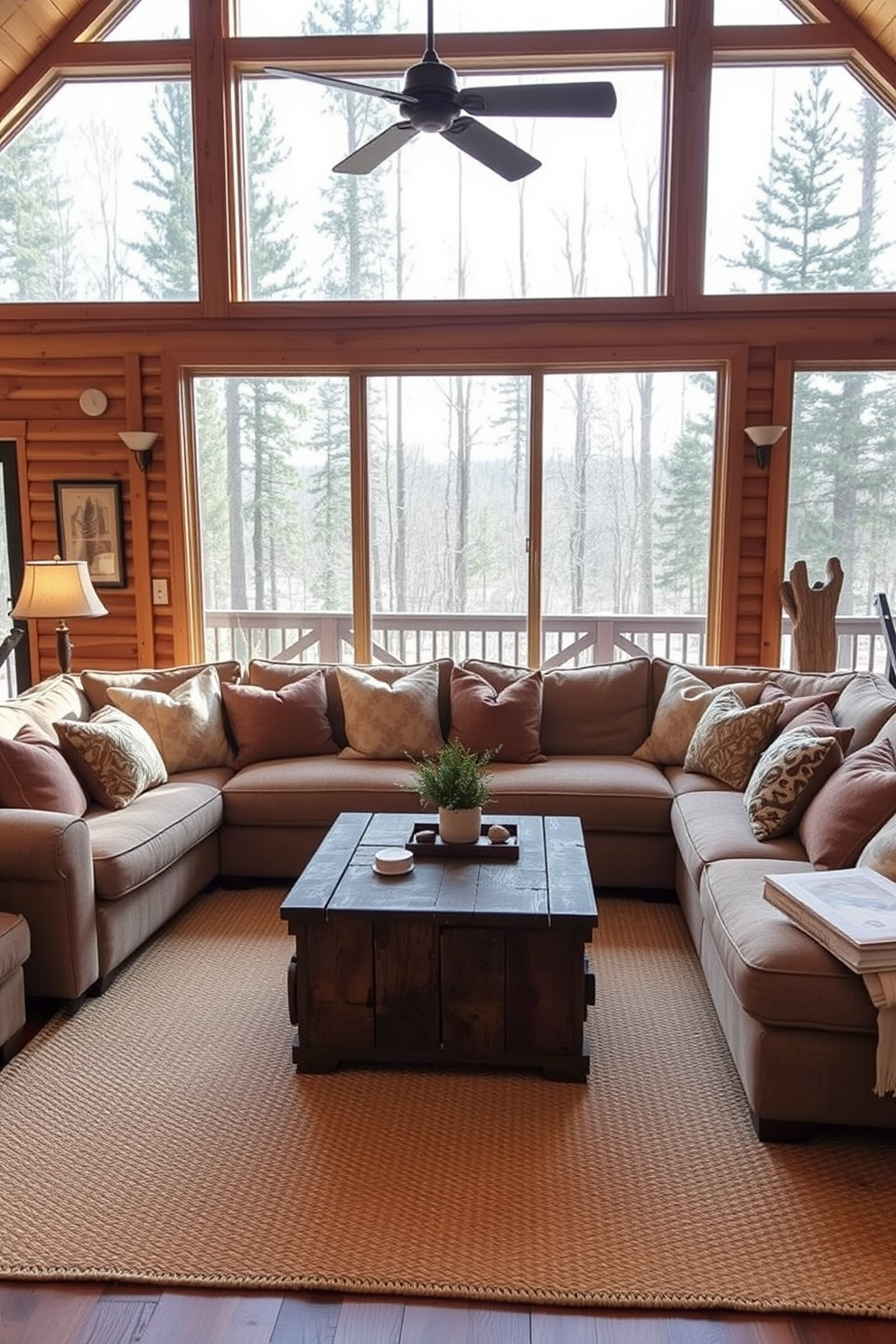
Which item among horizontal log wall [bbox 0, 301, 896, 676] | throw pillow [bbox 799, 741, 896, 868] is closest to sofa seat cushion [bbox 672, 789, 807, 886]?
throw pillow [bbox 799, 741, 896, 868]

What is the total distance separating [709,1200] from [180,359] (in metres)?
4.65

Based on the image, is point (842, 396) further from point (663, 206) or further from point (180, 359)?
point (180, 359)

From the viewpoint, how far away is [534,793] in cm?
386

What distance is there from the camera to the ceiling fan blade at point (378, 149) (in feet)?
9.33

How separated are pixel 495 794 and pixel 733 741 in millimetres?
1006

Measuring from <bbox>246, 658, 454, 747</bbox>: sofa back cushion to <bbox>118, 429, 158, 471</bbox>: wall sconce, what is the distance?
1.45 m

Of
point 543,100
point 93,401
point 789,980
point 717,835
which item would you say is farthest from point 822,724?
point 93,401

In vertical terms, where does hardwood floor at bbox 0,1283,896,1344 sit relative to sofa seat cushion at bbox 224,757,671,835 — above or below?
below

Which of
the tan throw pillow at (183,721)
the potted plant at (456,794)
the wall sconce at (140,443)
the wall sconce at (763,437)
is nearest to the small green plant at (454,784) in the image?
the potted plant at (456,794)

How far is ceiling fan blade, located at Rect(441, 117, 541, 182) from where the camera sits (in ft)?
9.08

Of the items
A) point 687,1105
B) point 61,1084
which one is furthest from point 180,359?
point 687,1105

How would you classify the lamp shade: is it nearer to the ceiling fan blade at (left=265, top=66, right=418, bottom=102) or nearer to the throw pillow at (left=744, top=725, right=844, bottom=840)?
the ceiling fan blade at (left=265, top=66, right=418, bottom=102)

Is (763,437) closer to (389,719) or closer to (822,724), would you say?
(822,724)

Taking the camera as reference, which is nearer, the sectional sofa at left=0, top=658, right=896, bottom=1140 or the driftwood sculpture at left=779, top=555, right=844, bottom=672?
the sectional sofa at left=0, top=658, right=896, bottom=1140
